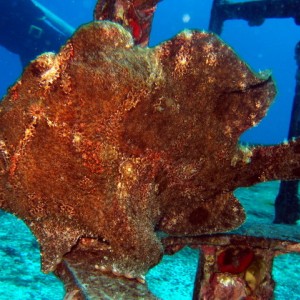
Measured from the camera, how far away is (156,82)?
1936mm

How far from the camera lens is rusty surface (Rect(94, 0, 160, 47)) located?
2.40 m

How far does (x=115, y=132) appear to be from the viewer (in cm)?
192

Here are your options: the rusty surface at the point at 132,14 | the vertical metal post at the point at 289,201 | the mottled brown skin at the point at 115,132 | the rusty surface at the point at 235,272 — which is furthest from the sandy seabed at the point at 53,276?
the rusty surface at the point at 132,14

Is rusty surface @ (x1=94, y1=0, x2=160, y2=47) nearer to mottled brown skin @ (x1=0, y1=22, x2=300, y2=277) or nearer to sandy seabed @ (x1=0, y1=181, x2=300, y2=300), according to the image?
mottled brown skin @ (x1=0, y1=22, x2=300, y2=277)

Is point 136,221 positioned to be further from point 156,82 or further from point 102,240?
point 156,82

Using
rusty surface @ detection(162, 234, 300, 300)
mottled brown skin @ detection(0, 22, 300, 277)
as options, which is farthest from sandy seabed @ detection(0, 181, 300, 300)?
mottled brown skin @ detection(0, 22, 300, 277)

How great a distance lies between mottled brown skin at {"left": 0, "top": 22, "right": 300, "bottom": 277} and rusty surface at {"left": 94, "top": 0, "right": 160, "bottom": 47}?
0.54 meters

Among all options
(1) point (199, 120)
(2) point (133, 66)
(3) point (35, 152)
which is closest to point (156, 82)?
(2) point (133, 66)

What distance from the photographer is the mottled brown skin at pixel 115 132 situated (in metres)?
1.86

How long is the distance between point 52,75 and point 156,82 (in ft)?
1.79

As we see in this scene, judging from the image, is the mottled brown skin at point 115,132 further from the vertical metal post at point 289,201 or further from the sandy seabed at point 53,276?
the vertical metal post at point 289,201

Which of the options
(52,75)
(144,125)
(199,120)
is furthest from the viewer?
(199,120)

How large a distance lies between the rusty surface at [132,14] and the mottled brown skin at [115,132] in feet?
1.77

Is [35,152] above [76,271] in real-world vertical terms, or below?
above
